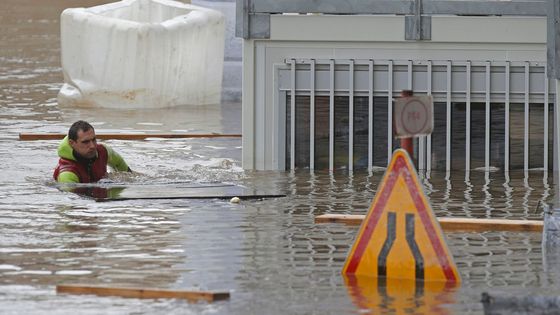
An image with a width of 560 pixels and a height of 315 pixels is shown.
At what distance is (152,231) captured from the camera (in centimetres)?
1266

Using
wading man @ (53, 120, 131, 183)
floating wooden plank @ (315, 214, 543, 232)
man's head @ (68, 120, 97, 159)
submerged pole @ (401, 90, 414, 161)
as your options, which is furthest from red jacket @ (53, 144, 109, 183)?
submerged pole @ (401, 90, 414, 161)

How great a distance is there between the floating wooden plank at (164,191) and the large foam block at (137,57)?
934 centimetres

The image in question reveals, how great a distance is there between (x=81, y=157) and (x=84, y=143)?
330 mm

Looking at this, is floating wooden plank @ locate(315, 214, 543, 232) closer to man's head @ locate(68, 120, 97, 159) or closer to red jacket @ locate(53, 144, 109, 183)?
man's head @ locate(68, 120, 97, 159)

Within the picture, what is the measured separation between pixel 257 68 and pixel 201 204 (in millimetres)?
3914

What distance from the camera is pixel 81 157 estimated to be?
1598 cm

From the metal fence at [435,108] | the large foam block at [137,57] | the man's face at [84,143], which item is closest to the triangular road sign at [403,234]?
the man's face at [84,143]

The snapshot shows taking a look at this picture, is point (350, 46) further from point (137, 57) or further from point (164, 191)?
point (137, 57)

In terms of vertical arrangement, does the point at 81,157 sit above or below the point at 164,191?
above

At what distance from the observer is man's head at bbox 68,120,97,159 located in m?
15.6

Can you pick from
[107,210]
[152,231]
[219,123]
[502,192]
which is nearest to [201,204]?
[107,210]

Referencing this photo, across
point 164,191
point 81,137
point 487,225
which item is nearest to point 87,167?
point 81,137

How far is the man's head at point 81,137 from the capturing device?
51.1 feet

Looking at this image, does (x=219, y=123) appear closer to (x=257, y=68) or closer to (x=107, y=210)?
(x=257, y=68)
